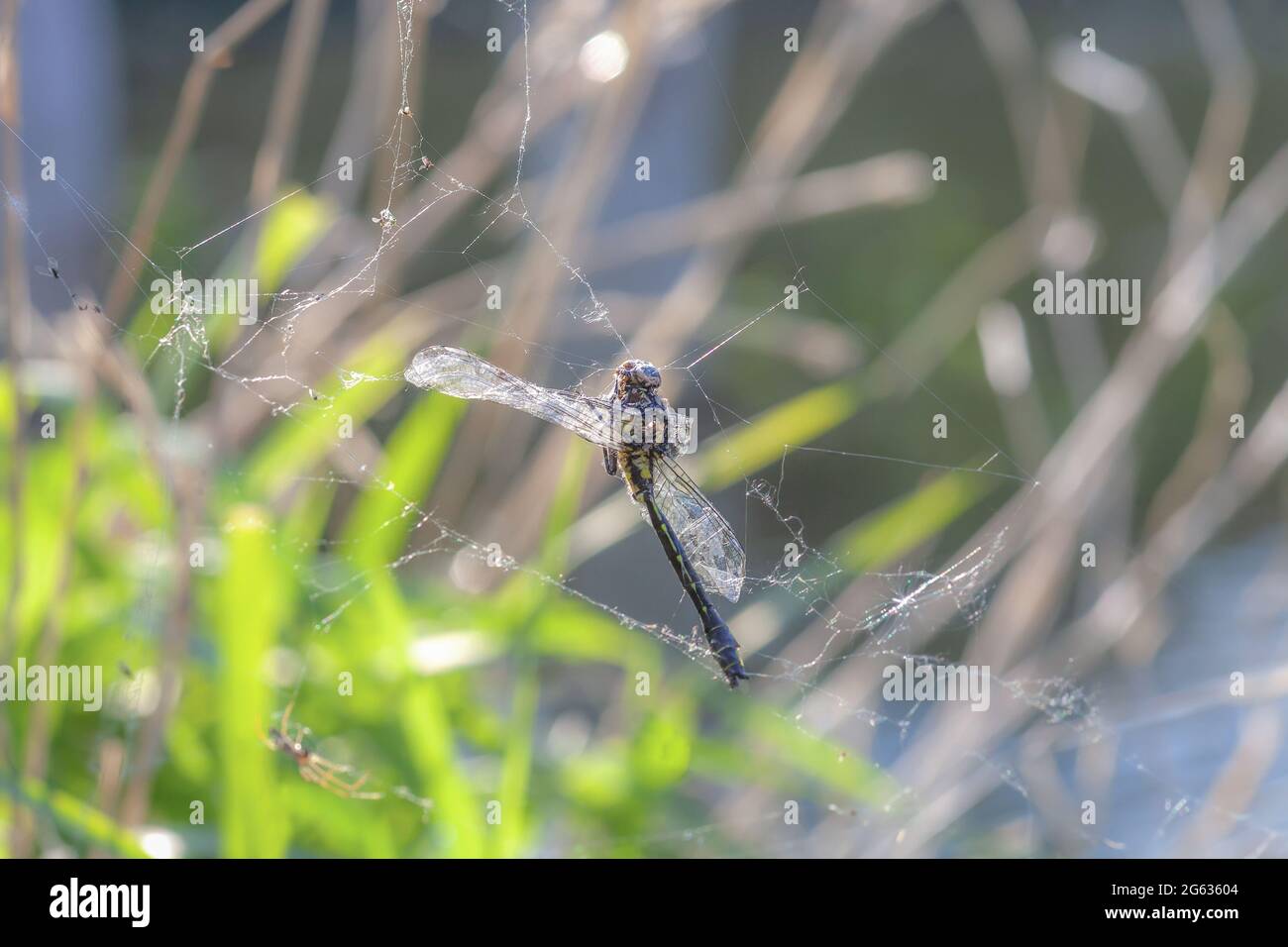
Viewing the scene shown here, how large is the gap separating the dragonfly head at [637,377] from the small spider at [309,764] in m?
0.41

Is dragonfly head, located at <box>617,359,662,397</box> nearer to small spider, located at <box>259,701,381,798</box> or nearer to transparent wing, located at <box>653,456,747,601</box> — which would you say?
transparent wing, located at <box>653,456,747,601</box>

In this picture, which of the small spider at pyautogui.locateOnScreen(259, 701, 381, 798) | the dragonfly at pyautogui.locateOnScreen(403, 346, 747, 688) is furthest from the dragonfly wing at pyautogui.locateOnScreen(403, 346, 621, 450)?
the small spider at pyautogui.locateOnScreen(259, 701, 381, 798)

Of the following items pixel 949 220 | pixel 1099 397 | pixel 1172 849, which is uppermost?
pixel 949 220

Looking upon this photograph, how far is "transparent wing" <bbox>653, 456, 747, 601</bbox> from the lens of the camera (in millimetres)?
695

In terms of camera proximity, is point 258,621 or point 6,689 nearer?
point 258,621

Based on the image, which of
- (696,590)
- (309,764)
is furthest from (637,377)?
(309,764)

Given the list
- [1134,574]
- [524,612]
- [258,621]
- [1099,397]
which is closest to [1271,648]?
[1134,574]

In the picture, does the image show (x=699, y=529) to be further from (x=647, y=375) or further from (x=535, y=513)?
(x=535, y=513)

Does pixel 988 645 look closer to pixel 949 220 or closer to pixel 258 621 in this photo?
pixel 258 621

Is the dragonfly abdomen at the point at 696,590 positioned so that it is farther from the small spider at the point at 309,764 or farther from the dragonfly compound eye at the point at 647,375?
the small spider at the point at 309,764

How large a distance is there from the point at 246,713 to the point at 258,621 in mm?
72

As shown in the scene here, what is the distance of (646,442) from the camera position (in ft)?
2.23

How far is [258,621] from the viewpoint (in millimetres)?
906

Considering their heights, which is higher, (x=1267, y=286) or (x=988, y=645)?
(x=1267, y=286)
